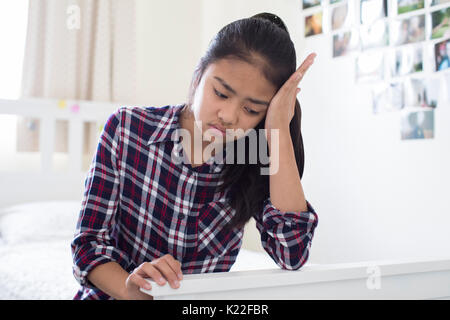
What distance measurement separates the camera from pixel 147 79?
301 centimetres

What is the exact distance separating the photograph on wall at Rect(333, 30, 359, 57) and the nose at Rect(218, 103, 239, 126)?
146 cm

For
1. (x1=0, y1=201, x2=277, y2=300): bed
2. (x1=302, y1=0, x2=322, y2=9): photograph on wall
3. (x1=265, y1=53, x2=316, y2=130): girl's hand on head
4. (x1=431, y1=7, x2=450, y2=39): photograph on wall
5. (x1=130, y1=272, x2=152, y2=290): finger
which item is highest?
(x1=302, y1=0, x2=322, y2=9): photograph on wall

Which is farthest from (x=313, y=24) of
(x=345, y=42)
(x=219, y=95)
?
(x=219, y=95)

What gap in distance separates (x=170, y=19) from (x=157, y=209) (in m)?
2.40

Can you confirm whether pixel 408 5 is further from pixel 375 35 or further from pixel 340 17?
pixel 340 17

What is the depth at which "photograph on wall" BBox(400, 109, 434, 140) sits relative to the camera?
1829 millimetres

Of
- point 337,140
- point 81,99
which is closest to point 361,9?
point 337,140

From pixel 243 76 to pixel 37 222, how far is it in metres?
1.65

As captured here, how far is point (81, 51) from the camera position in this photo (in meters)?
2.77

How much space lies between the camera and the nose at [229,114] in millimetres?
843

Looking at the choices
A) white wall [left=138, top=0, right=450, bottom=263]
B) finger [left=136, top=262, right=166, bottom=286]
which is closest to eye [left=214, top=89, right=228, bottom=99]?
finger [left=136, top=262, right=166, bottom=286]

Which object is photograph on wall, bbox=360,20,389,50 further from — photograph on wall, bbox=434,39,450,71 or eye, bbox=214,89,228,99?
eye, bbox=214,89,228,99

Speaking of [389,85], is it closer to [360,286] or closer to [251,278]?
[360,286]

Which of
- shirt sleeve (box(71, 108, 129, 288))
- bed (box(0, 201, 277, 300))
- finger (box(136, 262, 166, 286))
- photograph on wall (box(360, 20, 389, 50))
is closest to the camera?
finger (box(136, 262, 166, 286))
